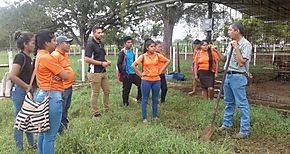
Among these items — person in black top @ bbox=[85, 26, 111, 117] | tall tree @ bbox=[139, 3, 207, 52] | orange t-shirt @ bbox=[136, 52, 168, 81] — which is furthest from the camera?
tall tree @ bbox=[139, 3, 207, 52]

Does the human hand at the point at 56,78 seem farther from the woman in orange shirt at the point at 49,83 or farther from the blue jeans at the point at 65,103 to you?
the blue jeans at the point at 65,103

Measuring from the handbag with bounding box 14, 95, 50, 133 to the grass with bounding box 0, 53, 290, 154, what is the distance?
0.77 metres

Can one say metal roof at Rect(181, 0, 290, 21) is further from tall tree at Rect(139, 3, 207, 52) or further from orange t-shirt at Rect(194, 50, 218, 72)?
tall tree at Rect(139, 3, 207, 52)

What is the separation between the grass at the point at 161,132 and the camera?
355cm

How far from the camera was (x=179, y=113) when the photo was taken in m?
5.75

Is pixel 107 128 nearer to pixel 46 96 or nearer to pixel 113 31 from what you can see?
pixel 46 96

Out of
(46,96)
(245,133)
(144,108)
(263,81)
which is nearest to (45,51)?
(46,96)

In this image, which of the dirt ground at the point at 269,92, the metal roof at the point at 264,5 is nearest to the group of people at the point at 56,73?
the dirt ground at the point at 269,92

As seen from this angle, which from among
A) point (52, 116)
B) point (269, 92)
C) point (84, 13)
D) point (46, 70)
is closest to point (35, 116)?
point (52, 116)

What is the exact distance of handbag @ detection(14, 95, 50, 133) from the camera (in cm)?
292

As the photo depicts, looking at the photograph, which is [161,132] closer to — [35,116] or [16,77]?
[35,116]

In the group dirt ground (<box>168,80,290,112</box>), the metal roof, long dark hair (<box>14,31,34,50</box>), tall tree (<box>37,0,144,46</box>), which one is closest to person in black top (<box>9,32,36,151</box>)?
long dark hair (<box>14,31,34,50</box>)

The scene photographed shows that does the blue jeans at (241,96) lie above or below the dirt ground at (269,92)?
above

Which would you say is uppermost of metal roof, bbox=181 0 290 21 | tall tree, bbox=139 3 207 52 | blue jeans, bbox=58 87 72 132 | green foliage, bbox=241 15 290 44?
tall tree, bbox=139 3 207 52
